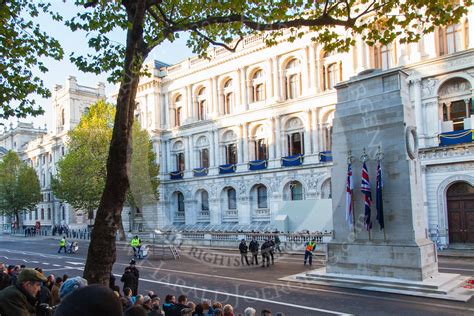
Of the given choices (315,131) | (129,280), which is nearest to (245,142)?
(315,131)

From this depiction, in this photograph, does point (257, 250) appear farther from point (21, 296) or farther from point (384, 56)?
point (384, 56)

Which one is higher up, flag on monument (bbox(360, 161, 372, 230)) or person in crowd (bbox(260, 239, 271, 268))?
flag on monument (bbox(360, 161, 372, 230))

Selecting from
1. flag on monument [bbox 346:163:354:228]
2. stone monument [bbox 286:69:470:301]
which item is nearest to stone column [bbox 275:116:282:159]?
stone monument [bbox 286:69:470:301]

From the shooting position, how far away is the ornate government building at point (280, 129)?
28047mm

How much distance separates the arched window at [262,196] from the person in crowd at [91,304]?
3909 cm

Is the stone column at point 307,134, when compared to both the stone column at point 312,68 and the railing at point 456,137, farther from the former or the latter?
the railing at point 456,137

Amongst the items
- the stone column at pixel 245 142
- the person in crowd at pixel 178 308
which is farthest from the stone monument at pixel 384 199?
the stone column at pixel 245 142

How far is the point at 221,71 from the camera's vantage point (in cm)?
4522

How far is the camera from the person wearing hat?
185 inches

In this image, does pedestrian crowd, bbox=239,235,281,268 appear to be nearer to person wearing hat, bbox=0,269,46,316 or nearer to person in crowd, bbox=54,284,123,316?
person wearing hat, bbox=0,269,46,316

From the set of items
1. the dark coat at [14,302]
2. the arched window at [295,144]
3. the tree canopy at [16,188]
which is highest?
the arched window at [295,144]

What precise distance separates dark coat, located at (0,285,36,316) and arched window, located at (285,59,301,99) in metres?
36.7

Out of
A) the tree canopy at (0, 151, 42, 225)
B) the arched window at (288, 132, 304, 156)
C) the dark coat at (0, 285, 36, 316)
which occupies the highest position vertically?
the arched window at (288, 132, 304, 156)

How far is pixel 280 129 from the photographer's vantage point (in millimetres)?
40188
